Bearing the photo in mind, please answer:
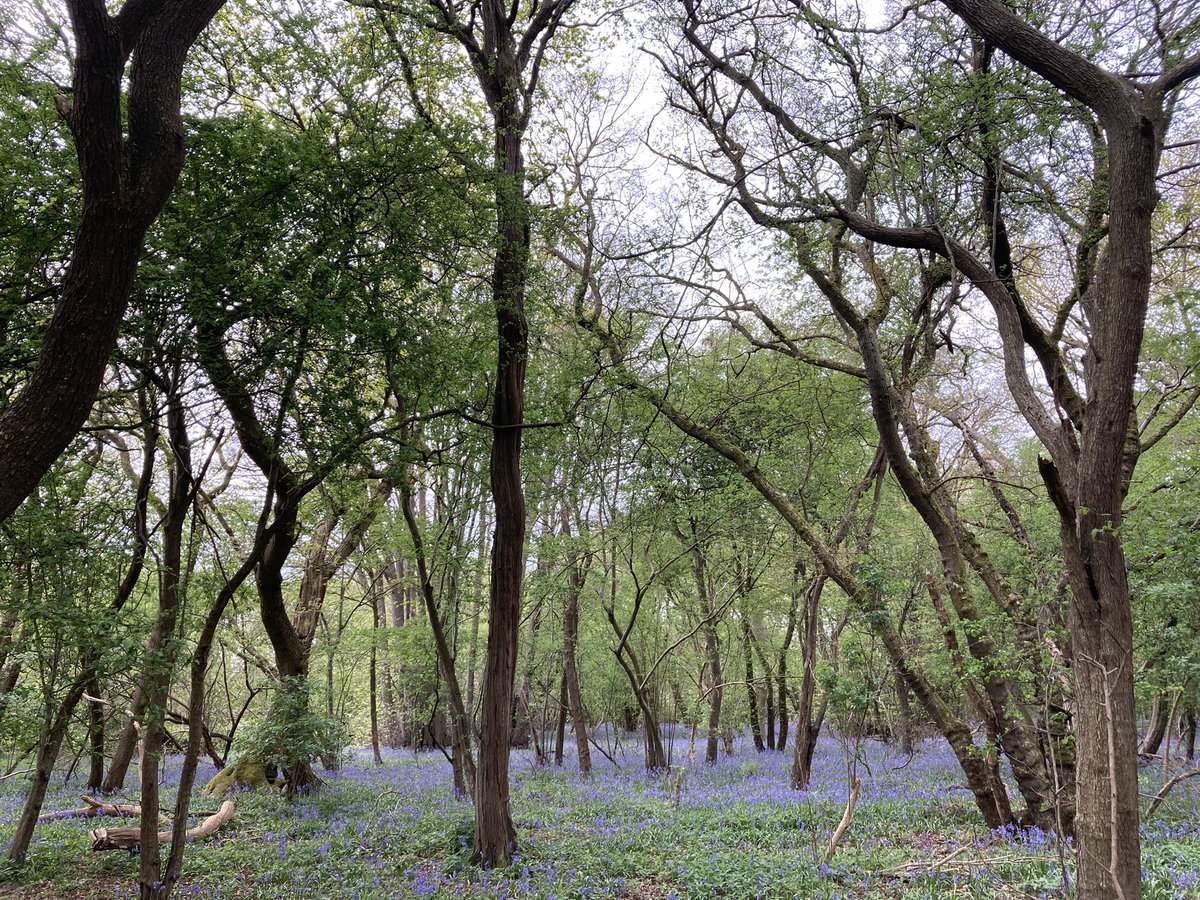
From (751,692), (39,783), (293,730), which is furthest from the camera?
(751,692)

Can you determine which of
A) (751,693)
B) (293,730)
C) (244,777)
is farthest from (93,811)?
(751,693)

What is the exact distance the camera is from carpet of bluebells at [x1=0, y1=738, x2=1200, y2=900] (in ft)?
18.9

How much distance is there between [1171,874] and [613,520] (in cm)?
791

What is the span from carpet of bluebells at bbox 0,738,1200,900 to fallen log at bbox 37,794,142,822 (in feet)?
0.95

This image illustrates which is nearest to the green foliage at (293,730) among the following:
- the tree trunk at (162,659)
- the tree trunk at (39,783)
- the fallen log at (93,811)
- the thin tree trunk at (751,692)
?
the fallen log at (93,811)

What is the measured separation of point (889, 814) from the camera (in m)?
8.75

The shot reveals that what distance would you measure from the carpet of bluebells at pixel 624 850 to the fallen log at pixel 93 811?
0.29m

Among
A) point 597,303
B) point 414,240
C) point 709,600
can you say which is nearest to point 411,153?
point 414,240

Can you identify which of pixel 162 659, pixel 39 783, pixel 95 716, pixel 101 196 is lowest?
pixel 39 783

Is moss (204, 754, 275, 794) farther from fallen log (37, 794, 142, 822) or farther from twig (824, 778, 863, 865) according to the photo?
twig (824, 778, 863, 865)

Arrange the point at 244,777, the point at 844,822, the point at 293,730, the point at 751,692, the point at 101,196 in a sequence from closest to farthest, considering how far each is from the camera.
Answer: the point at 101,196 < the point at 844,822 < the point at 293,730 < the point at 244,777 < the point at 751,692

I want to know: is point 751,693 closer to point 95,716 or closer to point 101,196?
point 95,716

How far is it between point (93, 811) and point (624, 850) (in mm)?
7321

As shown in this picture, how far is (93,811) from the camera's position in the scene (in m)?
8.97
